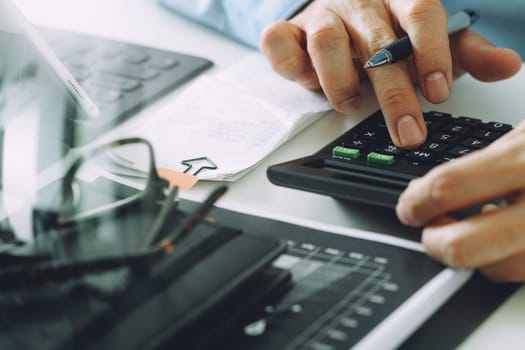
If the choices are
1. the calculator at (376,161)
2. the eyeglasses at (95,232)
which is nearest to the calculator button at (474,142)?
Result: the calculator at (376,161)

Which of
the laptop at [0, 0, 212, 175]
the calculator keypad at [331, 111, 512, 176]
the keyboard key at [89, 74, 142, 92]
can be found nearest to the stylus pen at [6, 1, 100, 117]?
the laptop at [0, 0, 212, 175]

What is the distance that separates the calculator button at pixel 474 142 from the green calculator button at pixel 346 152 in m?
0.08

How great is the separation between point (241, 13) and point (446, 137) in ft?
1.47

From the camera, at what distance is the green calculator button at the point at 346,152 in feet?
1.78

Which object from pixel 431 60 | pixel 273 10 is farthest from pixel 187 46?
pixel 431 60

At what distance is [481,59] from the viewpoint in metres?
0.68

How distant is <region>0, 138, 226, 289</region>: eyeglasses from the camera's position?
362mm

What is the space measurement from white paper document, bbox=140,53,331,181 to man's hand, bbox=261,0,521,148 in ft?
0.10

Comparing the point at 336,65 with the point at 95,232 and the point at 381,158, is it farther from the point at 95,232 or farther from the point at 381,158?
the point at 95,232

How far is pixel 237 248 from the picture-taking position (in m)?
0.40

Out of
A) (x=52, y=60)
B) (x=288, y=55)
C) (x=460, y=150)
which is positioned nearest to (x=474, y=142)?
(x=460, y=150)

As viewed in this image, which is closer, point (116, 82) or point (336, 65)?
point (336, 65)

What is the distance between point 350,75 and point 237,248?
318mm

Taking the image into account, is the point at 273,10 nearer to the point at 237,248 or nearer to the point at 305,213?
the point at 305,213
